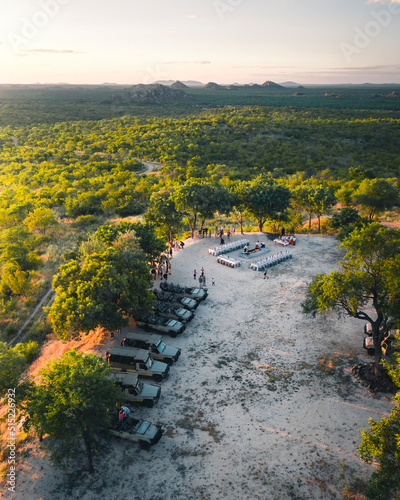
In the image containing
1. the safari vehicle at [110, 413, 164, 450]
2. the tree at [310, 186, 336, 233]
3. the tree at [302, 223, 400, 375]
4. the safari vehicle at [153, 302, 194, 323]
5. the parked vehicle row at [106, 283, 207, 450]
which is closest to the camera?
the safari vehicle at [110, 413, 164, 450]

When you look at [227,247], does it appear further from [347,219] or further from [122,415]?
[122,415]

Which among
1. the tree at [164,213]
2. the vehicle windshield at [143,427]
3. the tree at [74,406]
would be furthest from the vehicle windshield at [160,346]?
the tree at [164,213]

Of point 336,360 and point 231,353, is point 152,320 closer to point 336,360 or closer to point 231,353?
point 231,353

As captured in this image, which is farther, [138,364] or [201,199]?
[201,199]

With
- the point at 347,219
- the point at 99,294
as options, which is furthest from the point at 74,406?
the point at 347,219

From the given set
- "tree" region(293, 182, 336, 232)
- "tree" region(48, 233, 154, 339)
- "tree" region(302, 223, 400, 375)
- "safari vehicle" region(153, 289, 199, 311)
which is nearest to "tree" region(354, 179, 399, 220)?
"tree" region(293, 182, 336, 232)

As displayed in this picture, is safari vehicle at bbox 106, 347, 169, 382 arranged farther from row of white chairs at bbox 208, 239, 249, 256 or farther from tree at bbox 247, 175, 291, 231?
tree at bbox 247, 175, 291, 231
